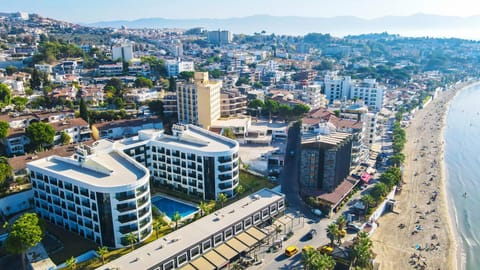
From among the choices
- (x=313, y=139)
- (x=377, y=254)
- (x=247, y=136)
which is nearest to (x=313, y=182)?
(x=313, y=139)

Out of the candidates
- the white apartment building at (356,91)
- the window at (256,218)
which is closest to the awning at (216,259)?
the window at (256,218)

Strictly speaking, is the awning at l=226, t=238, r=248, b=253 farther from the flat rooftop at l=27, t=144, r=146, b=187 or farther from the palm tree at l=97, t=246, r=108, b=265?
the palm tree at l=97, t=246, r=108, b=265

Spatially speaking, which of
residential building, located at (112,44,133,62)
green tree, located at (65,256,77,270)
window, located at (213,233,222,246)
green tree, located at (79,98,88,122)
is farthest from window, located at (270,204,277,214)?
residential building, located at (112,44,133,62)

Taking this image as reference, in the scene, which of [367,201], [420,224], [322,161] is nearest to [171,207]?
[322,161]

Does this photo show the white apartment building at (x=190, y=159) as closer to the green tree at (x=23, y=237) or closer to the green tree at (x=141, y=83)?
the green tree at (x=23, y=237)

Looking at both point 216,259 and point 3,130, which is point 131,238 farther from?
point 3,130

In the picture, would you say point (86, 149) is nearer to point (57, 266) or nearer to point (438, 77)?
point (57, 266)
